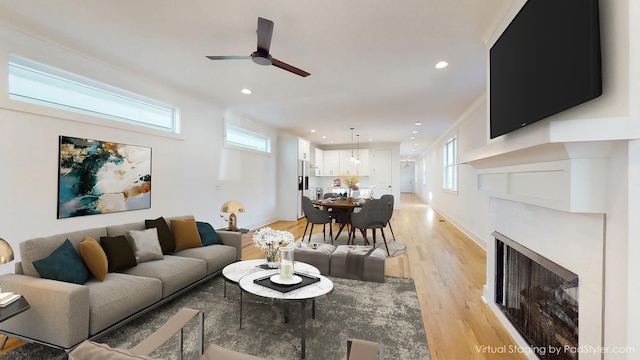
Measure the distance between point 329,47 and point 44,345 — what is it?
136 inches

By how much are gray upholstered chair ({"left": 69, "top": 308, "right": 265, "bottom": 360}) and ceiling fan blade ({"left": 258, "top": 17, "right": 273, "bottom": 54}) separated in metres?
2.11

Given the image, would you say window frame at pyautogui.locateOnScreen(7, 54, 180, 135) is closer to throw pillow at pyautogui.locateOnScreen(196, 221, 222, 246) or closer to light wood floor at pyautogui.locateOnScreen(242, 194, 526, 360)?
throw pillow at pyautogui.locateOnScreen(196, 221, 222, 246)

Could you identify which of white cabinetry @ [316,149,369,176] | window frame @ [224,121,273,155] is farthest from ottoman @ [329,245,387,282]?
white cabinetry @ [316,149,369,176]

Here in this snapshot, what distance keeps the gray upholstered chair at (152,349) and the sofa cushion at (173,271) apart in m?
1.24

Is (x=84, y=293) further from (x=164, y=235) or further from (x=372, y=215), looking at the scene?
(x=372, y=215)

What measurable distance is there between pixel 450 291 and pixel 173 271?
294 centimetres

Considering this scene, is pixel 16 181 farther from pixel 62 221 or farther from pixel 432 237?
pixel 432 237

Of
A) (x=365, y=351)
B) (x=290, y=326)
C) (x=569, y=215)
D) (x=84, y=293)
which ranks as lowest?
(x=290, y=326)

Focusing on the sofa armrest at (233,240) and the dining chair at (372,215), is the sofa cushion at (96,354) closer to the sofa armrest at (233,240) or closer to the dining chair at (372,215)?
the sofa armrest at (233,240)

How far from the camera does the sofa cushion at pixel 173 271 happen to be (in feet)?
7.84

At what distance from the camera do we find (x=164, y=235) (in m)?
2.98

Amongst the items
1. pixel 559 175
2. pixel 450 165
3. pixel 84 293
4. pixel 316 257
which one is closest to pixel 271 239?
pixel 316 257

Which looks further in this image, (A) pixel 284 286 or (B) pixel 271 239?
(B) pixel 271 239

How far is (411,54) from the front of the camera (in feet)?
9.71
